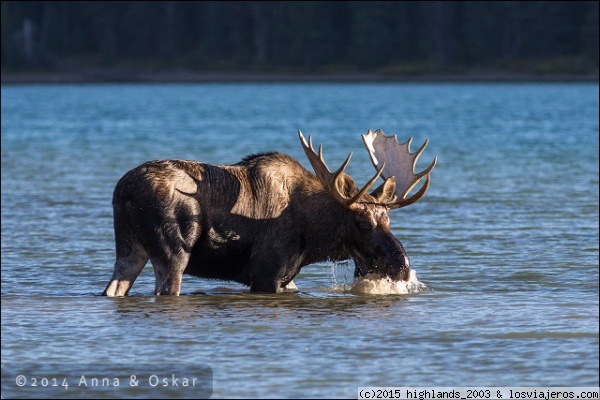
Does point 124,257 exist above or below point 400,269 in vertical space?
above

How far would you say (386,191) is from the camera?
12.3 metres

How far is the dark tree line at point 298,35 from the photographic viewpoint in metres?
112

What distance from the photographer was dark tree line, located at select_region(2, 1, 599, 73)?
369 ft

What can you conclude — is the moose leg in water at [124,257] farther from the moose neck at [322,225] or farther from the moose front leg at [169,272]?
the moose neck at [322,225]

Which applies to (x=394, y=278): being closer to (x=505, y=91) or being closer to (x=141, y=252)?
(x=141, y=252)

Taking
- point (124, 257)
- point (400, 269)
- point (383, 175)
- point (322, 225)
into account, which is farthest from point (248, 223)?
point (383, 175)

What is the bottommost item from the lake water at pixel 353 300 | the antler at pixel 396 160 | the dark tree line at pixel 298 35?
the lake water at pixel 353 300

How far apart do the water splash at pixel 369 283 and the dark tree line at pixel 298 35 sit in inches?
3824

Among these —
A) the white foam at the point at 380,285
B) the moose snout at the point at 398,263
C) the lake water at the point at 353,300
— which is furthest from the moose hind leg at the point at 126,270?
the moose snout at the point at 398,263

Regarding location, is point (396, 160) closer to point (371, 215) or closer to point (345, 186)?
point (345, 186)

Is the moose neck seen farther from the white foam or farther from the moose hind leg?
the moose hind leg

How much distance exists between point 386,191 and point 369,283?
90 centimetres

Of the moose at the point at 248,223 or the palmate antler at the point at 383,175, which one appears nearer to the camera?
the moose at the point at 248,223

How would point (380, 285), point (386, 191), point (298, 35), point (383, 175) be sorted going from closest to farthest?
1. point (380, 285)
2. point (386, 191)
3. point (383, 175)
4. point (298, 35)
